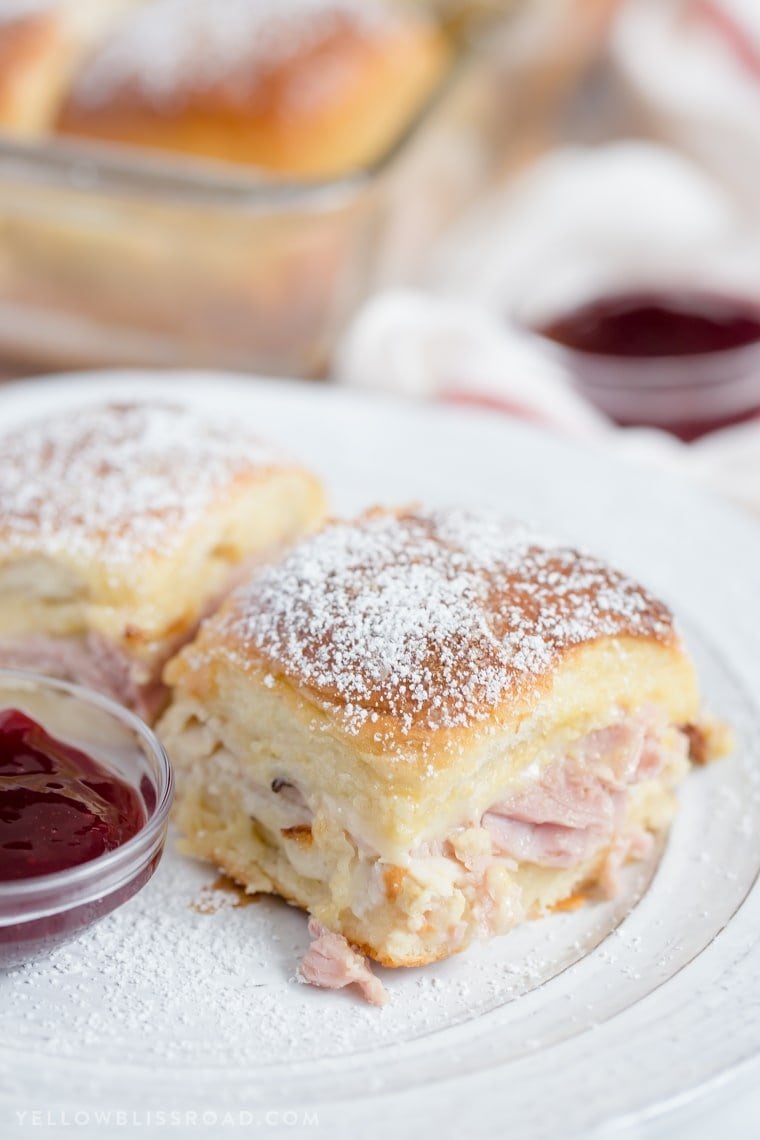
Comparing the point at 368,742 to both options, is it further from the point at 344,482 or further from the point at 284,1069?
the point at 344,482

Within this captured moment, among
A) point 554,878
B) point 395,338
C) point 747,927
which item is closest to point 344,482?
point 395,338

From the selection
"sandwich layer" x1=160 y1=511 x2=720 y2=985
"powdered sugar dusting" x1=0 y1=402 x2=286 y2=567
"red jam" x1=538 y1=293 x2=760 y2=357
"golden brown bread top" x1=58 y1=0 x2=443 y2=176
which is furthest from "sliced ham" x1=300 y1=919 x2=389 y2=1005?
"golden brown bread top" x1=58 y1=0 x2=443 y2=176

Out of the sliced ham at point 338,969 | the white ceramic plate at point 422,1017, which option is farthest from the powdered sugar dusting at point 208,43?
the sliced ham at point 338,969

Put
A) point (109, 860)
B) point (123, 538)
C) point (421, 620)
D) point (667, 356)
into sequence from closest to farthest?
1. point (109, 860)
2. point (421, 620)
3. point (123, 538)
4. point (667, 356)

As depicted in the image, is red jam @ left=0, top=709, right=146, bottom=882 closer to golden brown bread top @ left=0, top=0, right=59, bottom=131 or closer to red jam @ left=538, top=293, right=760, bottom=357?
red jam @ left=538, top=293, right=760, bottom=357

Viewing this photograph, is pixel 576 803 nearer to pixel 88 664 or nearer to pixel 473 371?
pixel 88 664

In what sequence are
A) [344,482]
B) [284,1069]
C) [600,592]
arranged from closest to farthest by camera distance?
[284,1069] < [600,592] < [344,482]

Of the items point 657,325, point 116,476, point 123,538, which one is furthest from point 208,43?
point 123,538
